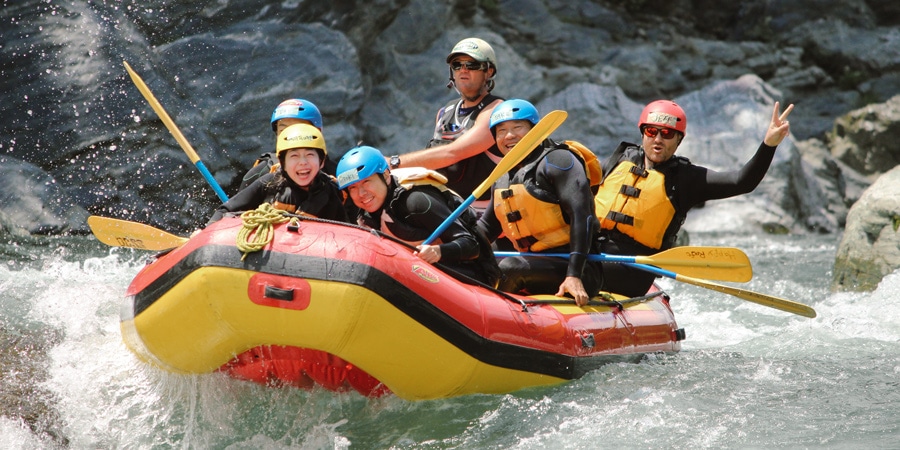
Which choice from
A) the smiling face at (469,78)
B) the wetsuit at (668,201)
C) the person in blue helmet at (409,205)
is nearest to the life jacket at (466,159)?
the smiling face at (469,78)

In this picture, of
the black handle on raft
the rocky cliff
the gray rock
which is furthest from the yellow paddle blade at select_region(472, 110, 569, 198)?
the gray rock

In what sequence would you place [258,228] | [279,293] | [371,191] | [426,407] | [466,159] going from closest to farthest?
[279,293] < [258,228] < [426,407] < [371,191] < [466,159]

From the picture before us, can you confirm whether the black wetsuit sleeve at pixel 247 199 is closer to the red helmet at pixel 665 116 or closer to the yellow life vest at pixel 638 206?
the yellow life vest at pixel 638 206

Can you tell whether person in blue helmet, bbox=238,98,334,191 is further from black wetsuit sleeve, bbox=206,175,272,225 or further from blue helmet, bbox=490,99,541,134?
blue helmet, bbox=490,99,541,134

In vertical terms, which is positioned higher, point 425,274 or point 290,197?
point 290,197

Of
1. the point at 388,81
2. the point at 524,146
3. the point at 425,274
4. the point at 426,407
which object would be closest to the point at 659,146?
the point at 524,146

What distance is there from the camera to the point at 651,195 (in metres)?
5.43

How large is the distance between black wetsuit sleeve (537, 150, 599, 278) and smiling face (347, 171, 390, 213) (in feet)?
3.26

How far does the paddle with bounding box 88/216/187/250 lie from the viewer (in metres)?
4.78

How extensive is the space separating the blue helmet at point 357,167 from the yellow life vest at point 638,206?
1.66 m

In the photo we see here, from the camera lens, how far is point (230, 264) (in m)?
3.82

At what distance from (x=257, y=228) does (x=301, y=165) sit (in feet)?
2.82

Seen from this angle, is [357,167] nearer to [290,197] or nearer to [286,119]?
[290,197]

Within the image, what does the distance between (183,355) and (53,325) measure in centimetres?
170
